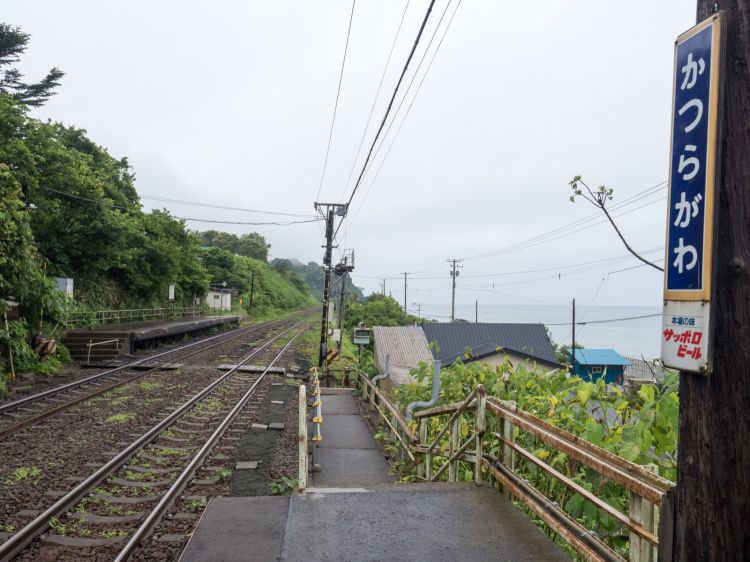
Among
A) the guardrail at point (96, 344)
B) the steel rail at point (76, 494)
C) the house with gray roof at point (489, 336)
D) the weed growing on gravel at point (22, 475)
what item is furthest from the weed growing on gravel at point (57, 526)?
the house with gray roof at point (489, 336)

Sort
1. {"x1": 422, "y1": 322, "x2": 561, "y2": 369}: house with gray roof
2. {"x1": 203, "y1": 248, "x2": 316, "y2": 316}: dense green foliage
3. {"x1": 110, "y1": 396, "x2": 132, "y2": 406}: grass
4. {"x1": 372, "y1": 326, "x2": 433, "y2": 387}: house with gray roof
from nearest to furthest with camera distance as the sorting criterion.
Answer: {"x1": 110, "y1": 396, "x2": 132, "y2": 406}: grass
{"x1": 372, "y1": 326, "x2": 433, "y2": 387}: house with gray roof
{"x1": 422, "y1": 322, "x2": 561, "y2": 369}: house with gray roof
{"x1": 203, "y1": 248, "x2": 316, "y2": 316}: dense green foliage

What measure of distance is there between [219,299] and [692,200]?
4635 cm

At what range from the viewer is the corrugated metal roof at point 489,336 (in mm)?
28828

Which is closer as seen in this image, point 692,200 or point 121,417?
point 692,200

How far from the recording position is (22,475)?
6152 mm

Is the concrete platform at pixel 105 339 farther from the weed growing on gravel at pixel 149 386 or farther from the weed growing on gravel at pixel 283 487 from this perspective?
the weed growing on gravel at pixel 283 487

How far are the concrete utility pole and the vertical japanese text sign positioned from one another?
4 cm

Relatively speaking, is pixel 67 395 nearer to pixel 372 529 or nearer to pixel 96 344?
pixel 96 344

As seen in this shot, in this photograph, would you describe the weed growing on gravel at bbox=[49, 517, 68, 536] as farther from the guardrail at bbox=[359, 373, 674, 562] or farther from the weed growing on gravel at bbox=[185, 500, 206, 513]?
the guardrail at bbox=[359, 373, 674, 562]

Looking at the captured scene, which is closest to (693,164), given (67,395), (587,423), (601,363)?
(587,423)

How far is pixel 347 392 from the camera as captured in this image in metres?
15.2

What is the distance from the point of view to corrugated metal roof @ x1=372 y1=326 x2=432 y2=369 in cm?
2372

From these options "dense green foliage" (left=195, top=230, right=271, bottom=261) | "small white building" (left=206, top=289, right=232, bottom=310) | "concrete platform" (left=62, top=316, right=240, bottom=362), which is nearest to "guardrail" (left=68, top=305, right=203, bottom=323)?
"concrete platform" (left=62, top=316, right=240, bottom=362)

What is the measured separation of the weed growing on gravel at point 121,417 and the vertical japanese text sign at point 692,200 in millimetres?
9497
